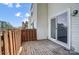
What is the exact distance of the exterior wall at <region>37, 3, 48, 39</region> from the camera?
2.51 meters

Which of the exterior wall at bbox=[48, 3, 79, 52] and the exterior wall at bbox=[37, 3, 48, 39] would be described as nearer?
the exterior wall at bbox=[48, 3, 79, 52]

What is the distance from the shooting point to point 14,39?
250 cm

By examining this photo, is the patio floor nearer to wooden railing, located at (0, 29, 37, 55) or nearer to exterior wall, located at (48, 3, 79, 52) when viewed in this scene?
wooden railing, located at (0, 29, 37, 55)

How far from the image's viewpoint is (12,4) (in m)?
2.42

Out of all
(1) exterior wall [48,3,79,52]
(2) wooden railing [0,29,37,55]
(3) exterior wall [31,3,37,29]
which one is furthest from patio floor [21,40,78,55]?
(3) exterior wall [31,3,37,29]

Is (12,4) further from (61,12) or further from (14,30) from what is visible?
(61,12)

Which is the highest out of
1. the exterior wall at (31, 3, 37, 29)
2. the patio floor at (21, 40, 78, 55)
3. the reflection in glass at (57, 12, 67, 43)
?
the exterior wall at (31, 3, 37, 29)

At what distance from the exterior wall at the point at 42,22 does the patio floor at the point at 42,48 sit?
0.42ft

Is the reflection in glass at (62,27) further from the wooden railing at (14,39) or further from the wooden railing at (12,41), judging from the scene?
the wooden railing at (12,41)

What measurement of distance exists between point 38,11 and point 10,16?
0.51m

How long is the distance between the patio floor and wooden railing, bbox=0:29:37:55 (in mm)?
89

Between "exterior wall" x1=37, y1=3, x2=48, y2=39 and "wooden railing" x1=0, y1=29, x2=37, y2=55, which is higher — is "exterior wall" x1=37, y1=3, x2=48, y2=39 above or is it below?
above
